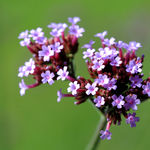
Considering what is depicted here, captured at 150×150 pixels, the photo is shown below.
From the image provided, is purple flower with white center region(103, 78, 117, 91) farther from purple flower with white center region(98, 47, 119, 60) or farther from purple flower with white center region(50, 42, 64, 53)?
purple flower with white center region(50, 42, 64, 53)

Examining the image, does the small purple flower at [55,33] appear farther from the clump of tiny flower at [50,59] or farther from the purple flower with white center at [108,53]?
the purple flower with white center at [108,53]

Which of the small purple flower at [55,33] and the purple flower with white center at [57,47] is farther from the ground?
the small purple flower at [55,33]

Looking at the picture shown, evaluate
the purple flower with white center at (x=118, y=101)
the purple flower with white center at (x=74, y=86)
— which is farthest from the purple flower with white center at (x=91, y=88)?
the purple flower with white center at (x=118, y=101)

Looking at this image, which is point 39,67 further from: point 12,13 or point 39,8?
point 39,8

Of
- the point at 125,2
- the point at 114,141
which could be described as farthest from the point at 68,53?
the point at 125,2

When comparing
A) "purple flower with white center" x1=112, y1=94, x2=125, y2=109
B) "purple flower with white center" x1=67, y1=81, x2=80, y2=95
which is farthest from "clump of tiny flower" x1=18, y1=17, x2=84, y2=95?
"purple flower with white center" x1=112, y1=94, x2=125, y2=109

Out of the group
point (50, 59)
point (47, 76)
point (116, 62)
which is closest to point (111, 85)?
point (116, 62)
